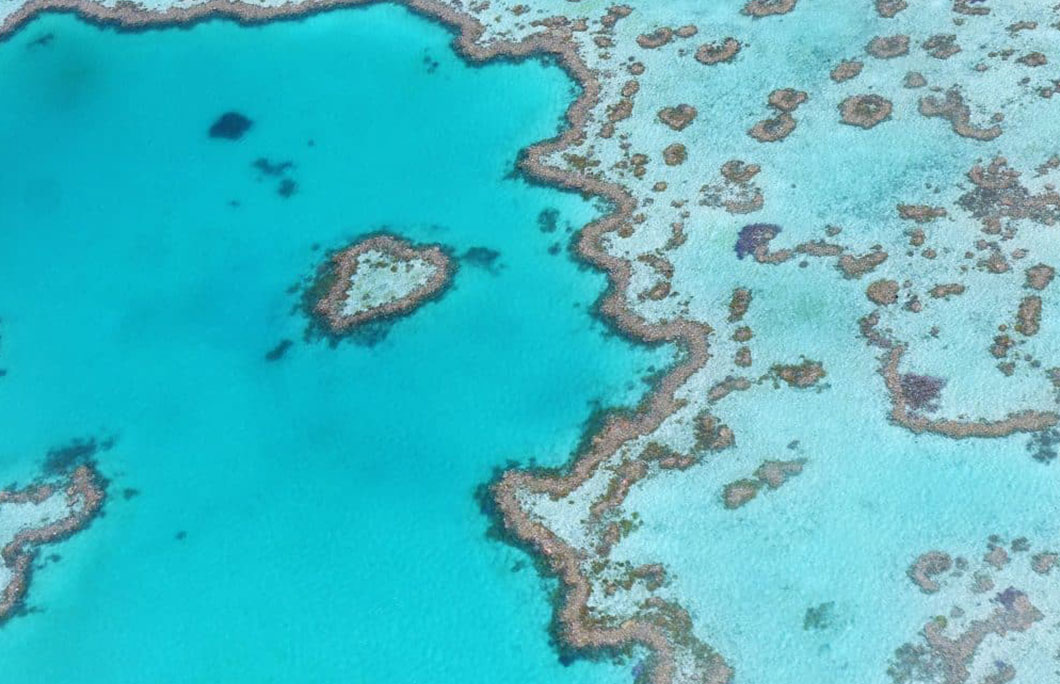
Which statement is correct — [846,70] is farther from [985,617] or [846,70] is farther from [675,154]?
[985,617]

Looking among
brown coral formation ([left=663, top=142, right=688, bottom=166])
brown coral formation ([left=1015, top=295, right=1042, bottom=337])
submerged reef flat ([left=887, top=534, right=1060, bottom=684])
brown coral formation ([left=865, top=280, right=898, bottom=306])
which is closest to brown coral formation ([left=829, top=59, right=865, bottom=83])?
brown coral formation ([left=663, top=142, right=688, bottom=166])

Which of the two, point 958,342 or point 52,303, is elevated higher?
point 958,342

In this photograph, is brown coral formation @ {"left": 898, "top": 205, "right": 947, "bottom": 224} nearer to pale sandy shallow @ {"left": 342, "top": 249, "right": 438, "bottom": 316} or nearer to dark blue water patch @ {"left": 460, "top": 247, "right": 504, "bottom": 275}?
dark blue water patch @ {"left": 460, "top": 247, "right": 504, "bottom": 275}

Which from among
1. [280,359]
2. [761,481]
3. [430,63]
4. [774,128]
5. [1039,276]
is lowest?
[280,359]

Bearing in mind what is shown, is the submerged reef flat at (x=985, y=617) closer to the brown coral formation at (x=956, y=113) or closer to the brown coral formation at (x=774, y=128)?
the brown coral formation at (x=956, y=113)

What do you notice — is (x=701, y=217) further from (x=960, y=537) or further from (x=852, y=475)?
(x=960, y=537)

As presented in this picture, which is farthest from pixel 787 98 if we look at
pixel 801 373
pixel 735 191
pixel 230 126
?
pixel 230 126

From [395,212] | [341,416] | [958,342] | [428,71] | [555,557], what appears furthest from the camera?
[428,71]

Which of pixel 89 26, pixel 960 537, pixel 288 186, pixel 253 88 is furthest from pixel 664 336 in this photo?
pixel 89 26
